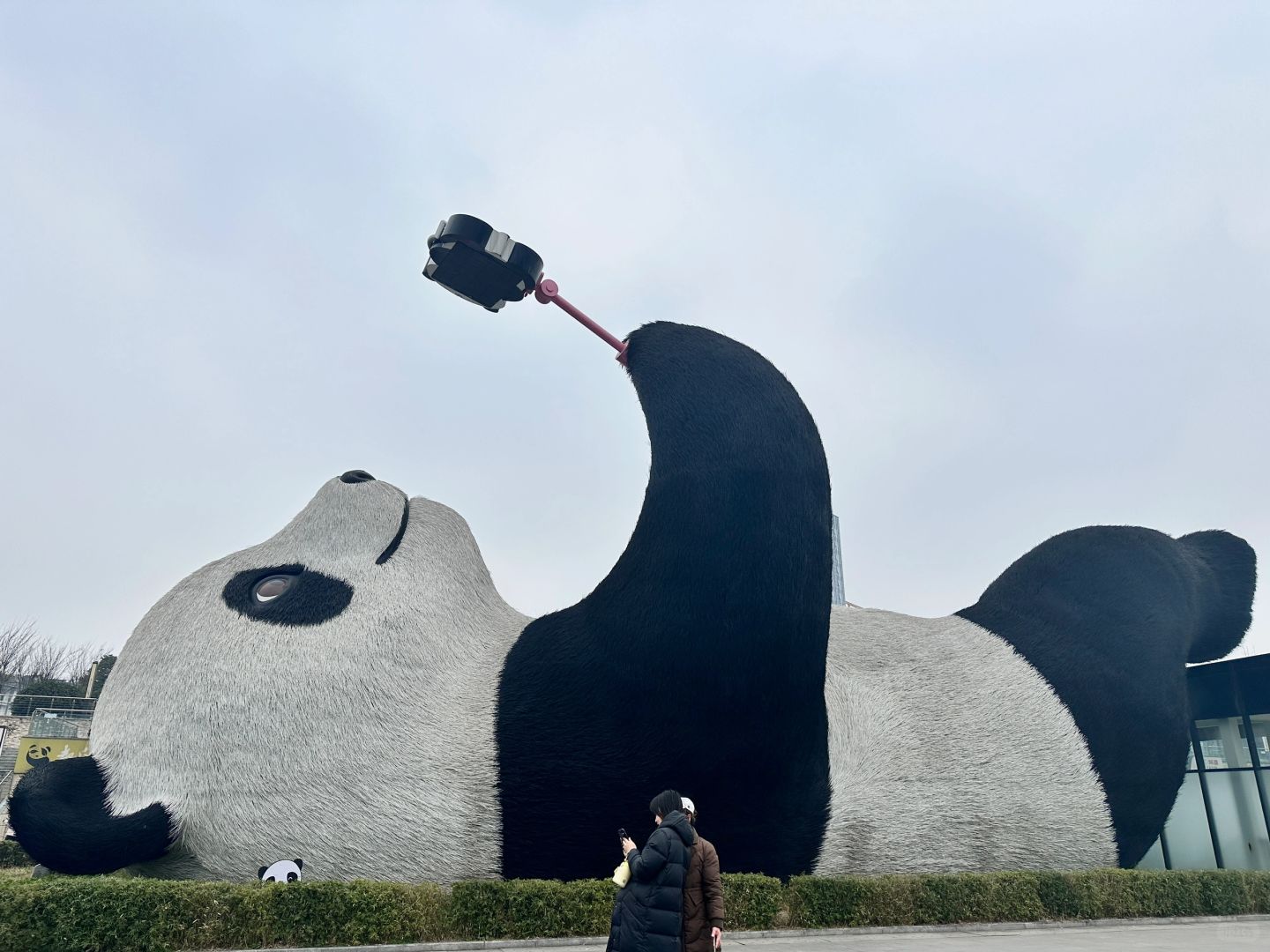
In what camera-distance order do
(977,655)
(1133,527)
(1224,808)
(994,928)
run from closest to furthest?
A: (994,928), (977,655), (1133,527), (1224,808)

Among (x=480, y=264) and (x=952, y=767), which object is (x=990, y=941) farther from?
(x=480, y=264)

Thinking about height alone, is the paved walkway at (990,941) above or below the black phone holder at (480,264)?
below

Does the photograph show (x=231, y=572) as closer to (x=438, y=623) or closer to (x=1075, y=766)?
(x=438, y=623)

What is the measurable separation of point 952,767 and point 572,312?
20.6ft

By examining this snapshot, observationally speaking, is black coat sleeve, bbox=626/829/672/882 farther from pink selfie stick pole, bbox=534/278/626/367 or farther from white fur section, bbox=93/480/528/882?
pink selfie stick pole, bbox=534/278/626/367

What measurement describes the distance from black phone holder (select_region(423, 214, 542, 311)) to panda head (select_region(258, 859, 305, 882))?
5.83 m

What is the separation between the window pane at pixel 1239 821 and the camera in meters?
12.7

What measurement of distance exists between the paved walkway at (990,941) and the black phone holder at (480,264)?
6.33 m

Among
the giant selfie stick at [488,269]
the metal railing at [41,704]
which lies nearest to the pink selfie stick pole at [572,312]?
the giant selfie stick at [488,269]

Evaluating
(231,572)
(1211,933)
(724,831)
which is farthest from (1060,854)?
(231,572)

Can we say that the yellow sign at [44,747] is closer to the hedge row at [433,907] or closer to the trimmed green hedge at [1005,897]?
the hedge row at [433,907]

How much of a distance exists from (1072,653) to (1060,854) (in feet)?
7.35

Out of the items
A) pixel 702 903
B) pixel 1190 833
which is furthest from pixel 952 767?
pixel 1190 833

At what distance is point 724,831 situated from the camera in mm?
7969
